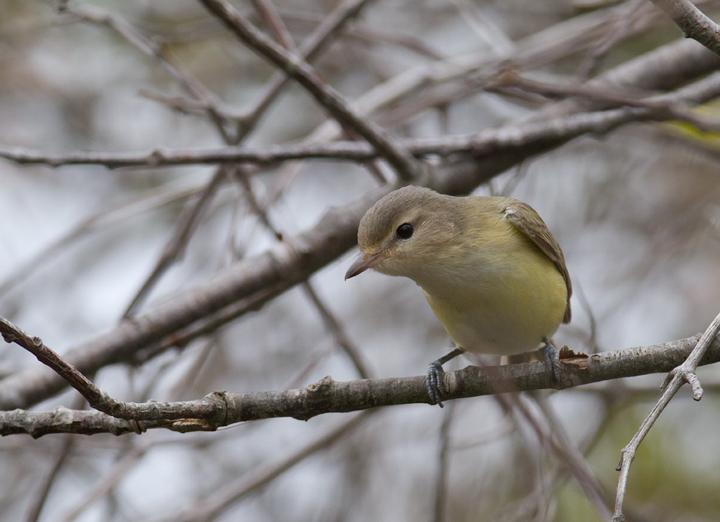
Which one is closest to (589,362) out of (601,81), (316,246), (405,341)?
(316,246)

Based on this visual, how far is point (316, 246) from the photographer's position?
3682mm

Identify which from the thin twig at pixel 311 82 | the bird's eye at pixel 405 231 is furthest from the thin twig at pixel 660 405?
the thin twig at pixel 311 82

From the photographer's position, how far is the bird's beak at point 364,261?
312cm

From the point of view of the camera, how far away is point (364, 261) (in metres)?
3.17

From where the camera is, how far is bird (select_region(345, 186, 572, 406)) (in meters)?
3.13

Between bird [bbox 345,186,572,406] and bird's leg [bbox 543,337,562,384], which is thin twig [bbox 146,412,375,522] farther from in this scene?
bird's leg [bbox 543,337,562,384]

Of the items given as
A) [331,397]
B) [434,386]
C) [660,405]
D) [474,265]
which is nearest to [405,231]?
[474,265]

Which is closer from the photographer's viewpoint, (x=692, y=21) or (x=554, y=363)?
(x=692, y=21)

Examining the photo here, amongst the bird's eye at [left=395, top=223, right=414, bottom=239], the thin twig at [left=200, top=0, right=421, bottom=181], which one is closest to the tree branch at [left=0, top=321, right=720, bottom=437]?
the bird's eye at [left=395, top=223, right=414, bottom=239]

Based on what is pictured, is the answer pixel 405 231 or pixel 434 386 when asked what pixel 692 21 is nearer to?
pixel 434 386

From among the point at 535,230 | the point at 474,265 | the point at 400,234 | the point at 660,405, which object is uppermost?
the point at 400,234

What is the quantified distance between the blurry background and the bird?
0.38 m

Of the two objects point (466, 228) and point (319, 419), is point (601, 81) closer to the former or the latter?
point (466, 228)

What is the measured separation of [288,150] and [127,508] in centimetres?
336
